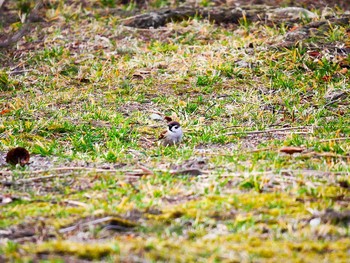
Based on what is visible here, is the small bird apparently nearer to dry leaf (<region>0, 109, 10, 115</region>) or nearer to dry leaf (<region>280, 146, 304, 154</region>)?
dry leaf (<region>280, 146, 304, 154</region>)

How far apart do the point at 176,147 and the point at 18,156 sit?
1.24m

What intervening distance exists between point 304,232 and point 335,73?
4369 mm

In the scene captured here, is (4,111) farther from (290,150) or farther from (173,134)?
(290,150)

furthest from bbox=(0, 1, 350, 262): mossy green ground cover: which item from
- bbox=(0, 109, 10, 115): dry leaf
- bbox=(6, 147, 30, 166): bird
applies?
bbox=(6, 147, 30, 166): bird

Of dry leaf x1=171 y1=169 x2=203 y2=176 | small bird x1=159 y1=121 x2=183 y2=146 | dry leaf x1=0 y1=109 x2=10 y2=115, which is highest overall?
dry leaf x1=171 y1=169 x2=203 y2=176

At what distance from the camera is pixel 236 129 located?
591cm

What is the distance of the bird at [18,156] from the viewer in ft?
15.9

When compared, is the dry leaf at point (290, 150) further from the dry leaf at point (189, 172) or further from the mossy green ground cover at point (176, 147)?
the dry leaf at point (189, 172)

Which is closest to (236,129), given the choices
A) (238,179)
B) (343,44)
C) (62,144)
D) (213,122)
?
(213,122)

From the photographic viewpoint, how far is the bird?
4.86 meters

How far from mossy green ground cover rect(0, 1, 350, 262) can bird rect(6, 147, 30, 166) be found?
12 cm

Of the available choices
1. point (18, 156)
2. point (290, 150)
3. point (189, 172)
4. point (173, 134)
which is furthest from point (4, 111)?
point (290, 150)

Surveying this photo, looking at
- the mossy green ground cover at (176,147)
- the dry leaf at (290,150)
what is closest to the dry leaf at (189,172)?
the mossy green ground cover at (176,147)

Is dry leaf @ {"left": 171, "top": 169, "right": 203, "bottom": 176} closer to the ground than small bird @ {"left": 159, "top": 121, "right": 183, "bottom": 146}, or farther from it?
farther from it
